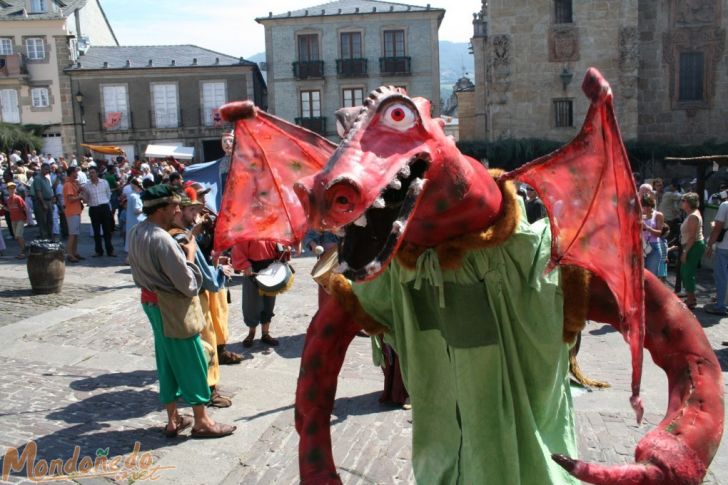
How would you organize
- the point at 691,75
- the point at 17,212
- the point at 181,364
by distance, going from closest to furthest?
the point at 181,364 → the point at 17,212 → the point at 691,75

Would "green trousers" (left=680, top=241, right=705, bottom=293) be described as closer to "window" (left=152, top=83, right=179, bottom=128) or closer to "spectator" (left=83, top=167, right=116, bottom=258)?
"spectator" (left=83, top=167, right=116, bottom=258)

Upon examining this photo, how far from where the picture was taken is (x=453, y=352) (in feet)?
8.23

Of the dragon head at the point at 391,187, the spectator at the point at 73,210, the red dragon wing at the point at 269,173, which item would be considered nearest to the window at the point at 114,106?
the spectator at the point at 73,210

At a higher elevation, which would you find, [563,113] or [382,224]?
[563,113]

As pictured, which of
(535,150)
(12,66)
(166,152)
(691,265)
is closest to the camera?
(691,265)

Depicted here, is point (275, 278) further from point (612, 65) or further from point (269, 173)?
point (612, 65)

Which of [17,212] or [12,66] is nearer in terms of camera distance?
[17,212]

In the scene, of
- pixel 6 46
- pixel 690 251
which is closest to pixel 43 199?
pixel 690 251

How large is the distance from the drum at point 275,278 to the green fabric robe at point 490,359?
4.48 metres

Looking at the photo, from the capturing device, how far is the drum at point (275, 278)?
7043 millimetres

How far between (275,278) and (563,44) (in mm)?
21129

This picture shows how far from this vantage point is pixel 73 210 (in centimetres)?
1388

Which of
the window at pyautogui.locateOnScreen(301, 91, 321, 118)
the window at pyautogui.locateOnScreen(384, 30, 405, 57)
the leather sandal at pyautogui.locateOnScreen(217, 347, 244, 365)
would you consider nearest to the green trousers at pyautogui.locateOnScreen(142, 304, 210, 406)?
the leather sandal at pyautogui.locateOnScreen(217, 347, 244, 365)

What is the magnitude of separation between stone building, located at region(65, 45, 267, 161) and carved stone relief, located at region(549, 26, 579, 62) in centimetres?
1545
